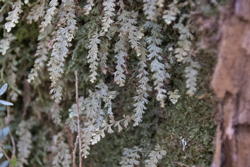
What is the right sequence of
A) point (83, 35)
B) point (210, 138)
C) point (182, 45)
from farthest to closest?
point (83, 35) < point (210, 138) < point (182, 45)

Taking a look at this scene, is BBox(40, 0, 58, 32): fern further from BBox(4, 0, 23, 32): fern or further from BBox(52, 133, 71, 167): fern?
BBox(52, 133, 71, 167): fern

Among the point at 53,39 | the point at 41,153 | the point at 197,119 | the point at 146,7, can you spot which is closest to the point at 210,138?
the point at 197,119

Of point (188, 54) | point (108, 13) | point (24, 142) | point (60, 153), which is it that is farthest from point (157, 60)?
point (24, 142)

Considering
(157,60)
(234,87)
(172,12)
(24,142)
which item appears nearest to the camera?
(234,87)

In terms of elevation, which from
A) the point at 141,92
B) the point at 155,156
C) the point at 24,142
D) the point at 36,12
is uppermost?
the point at 36,12

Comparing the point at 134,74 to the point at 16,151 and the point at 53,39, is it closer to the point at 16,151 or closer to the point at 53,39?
the point at 53,39

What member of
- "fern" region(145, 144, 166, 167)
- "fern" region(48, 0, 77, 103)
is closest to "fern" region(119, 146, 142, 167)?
"fern" region(145, 144, 166, 167)

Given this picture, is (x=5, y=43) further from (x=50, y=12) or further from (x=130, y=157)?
(x=130, y=157)

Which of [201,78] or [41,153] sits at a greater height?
[201,78]

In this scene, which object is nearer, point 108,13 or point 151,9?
point 151,9
